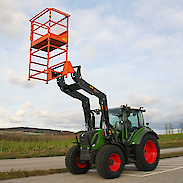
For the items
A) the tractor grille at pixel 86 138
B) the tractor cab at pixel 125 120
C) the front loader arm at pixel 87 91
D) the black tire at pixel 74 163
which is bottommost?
the black tire at pixel 74 163

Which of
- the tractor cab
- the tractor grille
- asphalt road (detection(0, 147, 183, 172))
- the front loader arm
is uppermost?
the front loader arm

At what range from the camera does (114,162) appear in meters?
8.07

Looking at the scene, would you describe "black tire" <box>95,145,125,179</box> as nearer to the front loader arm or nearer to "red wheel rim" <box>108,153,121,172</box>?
"red wheel rim" <box>108,153,121,172</box>

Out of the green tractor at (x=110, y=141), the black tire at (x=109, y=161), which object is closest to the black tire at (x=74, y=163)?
the green tractor at (x=110, y=141)

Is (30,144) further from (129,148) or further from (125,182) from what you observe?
(125,182)

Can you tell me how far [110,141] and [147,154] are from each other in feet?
6.57

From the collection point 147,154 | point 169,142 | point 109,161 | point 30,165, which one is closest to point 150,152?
point 147,154

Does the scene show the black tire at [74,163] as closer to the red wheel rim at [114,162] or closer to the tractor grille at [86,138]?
the tractor grille at [86,138]

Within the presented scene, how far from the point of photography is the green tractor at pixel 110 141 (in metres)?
7.97

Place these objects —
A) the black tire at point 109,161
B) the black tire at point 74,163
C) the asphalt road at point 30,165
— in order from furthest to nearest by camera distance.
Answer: the asphalt road at point 30,165 → the black tire at point 74,163 → the black tire at point 109,161

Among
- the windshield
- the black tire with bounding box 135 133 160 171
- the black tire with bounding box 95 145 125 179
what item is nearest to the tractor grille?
the black tire with bounding box 95 145 125 179

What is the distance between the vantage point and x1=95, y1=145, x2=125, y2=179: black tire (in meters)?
7.53

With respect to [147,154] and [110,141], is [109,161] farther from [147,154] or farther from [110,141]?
[147,154]

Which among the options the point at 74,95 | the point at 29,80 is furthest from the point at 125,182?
the point at 29,80
